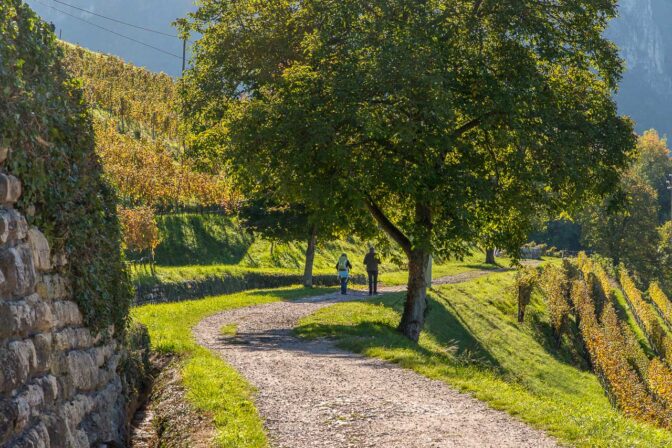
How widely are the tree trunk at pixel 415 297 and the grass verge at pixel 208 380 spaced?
19.6 feet

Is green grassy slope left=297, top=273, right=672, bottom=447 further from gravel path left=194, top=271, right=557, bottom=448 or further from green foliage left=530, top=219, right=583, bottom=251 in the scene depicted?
green foliage left=530, top=219, right=583, bottom=251

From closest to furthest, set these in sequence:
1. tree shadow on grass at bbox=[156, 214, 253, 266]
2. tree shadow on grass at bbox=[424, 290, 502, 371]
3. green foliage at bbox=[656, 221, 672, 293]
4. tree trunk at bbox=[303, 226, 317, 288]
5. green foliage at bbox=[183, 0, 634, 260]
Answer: green foliage at bbox=[183, 0, 634, 260], tree shadow on grass at bbox=[424, 290, 502, 371], tree trunk at bbox=[303, 226, 317, 288], tree shadow on grass at bbox=[156, 214, 253, 266], green foliage at bbox=[656, 221, 672, 293]

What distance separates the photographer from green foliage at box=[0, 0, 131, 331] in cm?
752

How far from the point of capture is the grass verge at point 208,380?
416 inches

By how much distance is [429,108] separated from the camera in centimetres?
1912

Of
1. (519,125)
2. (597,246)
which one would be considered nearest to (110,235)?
(519,125)

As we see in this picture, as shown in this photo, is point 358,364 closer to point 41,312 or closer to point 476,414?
point 476,414

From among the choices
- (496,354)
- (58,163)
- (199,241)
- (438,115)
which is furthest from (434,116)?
(199,241)

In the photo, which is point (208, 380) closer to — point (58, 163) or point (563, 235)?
point (58, 163)

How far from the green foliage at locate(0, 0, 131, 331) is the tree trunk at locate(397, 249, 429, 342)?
38.4 ft

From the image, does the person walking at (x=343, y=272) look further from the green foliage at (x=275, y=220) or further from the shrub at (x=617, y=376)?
the shrub at (x=617, y=376)

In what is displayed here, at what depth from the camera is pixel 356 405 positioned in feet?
39.4

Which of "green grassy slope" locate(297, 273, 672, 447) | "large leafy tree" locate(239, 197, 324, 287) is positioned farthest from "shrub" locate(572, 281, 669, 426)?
"large leafy tree" locate(239, 197, 324, 287)

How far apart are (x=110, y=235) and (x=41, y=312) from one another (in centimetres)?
406
